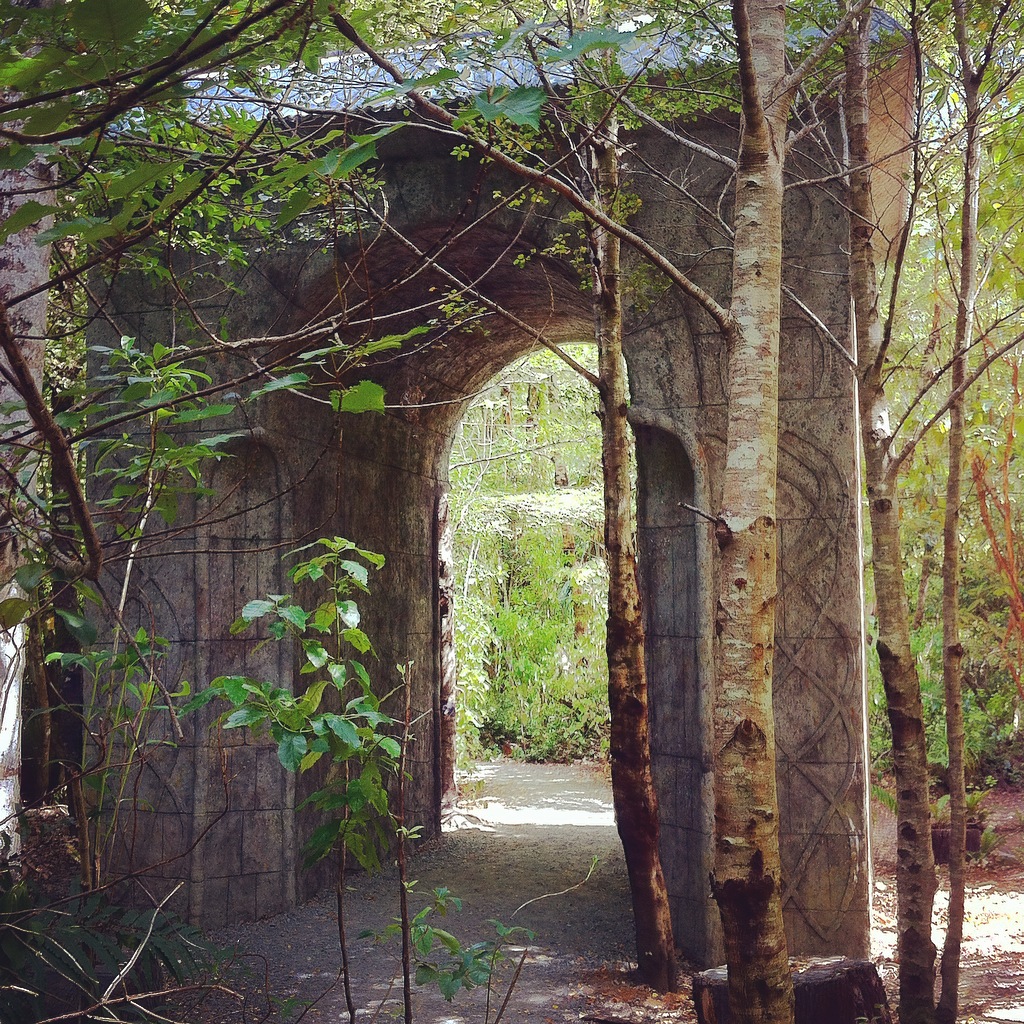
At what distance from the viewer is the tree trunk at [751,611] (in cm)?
246

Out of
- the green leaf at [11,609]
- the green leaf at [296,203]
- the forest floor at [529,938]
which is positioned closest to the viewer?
the green leaf at [296,203]

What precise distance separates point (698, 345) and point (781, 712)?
1914 mm

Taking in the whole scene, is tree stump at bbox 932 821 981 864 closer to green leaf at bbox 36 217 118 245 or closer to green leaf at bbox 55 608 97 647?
green leaf at bbox 55 608 97 647

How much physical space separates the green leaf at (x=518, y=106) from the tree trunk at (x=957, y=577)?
2.94 meters

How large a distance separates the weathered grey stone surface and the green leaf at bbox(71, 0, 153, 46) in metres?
3.10

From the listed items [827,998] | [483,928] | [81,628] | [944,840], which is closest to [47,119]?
[81,628]

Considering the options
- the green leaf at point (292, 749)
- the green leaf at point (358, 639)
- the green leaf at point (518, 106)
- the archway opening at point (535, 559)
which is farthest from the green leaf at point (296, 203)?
the archway opening at point (535, 559)

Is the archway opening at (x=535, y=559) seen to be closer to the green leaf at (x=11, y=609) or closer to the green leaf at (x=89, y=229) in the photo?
the green leaf at (x=11, y=609)

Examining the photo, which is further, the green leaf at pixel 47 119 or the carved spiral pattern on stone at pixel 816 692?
the carved spiral pattern on stone at pixel 816 692

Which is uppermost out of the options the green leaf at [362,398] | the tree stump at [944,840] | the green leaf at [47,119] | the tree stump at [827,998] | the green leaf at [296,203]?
the green leaf at [296,203]

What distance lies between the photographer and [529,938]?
5145 millimetres

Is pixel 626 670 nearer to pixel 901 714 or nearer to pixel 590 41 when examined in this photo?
pixel 901 714

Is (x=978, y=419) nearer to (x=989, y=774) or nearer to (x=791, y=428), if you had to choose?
(x=791, y=428)

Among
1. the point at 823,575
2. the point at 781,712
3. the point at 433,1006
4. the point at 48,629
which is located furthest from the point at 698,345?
the point at 48,629
